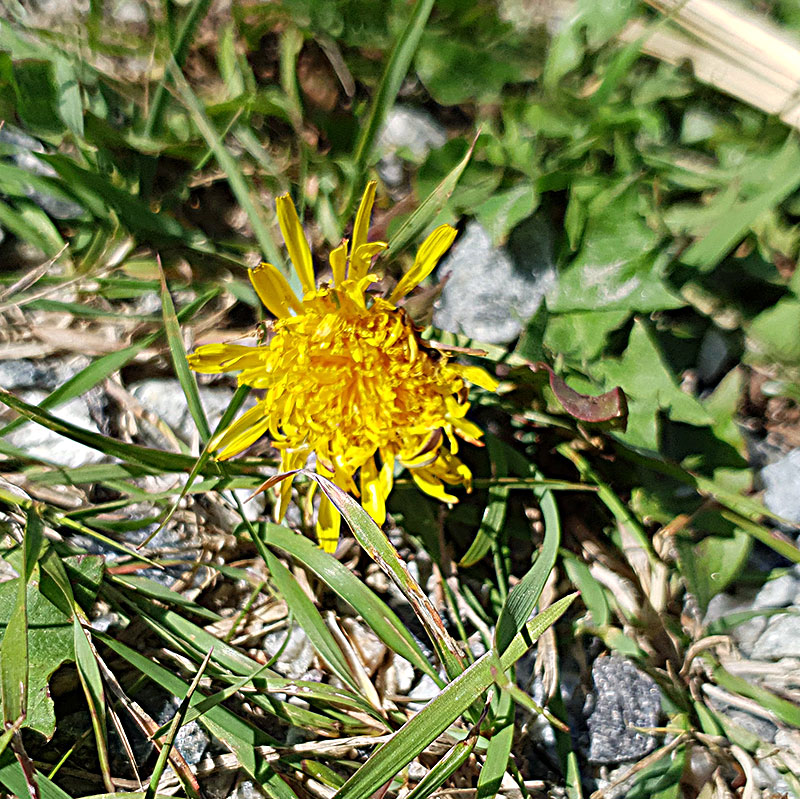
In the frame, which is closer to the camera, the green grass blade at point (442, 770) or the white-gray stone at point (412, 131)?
the green grass blade at point (442, 770)

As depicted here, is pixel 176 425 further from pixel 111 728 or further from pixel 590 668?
pixel 590 668

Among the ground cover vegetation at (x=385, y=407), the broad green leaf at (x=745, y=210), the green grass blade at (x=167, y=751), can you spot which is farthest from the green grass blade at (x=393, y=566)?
the broad green leaf at (x=745, y=210)

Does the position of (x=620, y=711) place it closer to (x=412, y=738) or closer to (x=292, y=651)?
(x=412, y=738)

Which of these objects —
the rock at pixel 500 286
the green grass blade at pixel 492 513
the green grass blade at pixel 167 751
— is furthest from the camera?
the rock at pixel 500 286

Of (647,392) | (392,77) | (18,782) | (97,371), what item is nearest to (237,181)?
(392,77)

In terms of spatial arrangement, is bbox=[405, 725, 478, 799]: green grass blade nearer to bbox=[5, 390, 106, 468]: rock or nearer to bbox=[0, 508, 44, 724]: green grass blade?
bbox=[0, 508, 44, 724]: green grass blade

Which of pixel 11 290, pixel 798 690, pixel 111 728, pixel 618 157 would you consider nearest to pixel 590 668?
pixel 798 690

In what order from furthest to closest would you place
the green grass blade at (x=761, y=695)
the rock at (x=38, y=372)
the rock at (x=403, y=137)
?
the rock at (x=403, y=137), the rock at (x=38, y=372), the green grass blade at (x=761, y=695)

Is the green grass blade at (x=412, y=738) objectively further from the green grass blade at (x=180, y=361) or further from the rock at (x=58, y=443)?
the rock at (x=58, y=443)

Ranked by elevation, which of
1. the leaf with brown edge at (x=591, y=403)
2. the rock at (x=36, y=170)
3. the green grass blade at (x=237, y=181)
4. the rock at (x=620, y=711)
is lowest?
the rock at (x=620, y=711)
